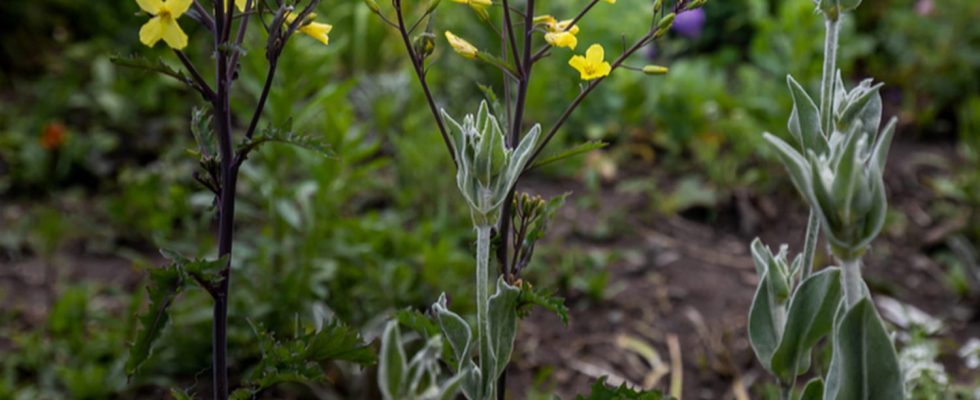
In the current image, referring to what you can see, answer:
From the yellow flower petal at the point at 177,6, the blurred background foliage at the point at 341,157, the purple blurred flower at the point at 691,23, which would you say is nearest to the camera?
the yellow flower petal at the point at 177,6

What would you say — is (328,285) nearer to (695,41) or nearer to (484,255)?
(484,255)

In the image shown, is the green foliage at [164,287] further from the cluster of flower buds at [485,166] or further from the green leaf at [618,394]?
the green leaf at [618,394]

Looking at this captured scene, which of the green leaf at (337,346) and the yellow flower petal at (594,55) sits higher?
the yellow flower petal at (594,55)

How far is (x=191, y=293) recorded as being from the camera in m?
2.07

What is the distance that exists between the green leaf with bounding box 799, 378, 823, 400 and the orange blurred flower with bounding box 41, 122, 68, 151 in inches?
108

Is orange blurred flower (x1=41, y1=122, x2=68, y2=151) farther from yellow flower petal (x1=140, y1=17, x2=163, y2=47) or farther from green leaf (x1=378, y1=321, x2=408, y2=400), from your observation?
green leaf (x1=378, y1=321, x2=408, y2=400)

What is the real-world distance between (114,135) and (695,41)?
8.23ft

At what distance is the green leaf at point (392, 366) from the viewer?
843mm

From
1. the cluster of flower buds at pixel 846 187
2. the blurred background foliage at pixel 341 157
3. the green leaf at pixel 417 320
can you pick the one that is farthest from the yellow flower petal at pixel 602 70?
the blurred background foliage at pixel 341 157

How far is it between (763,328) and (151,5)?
800mm

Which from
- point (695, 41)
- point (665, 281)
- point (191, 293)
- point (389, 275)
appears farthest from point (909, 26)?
point (191, 293)

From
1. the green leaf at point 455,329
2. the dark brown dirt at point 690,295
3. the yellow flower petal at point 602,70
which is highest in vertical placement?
the dark brown dirt at point 690,295

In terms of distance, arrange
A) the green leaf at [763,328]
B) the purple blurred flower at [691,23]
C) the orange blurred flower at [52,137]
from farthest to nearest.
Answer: the purple blurred flower at [691,23], the orange blurred flower at [52,137], the green leaf at [763,328]

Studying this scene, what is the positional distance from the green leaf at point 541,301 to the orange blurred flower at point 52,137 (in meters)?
2.51
